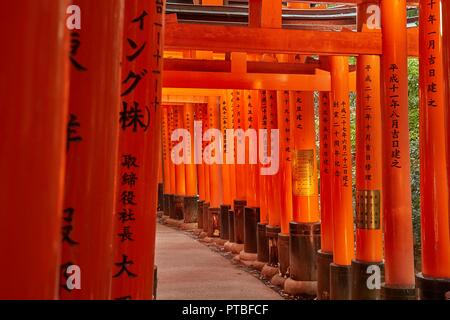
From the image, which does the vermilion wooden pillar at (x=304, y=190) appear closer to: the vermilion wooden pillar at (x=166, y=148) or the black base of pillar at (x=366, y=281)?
the black base of pillar at (x=366, y=281)

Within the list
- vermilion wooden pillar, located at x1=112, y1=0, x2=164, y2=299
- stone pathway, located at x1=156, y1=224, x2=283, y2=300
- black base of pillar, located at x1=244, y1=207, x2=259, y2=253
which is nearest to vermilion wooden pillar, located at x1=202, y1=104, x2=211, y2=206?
stone pathway, located at x1=156, y1=224, x2=283, y2=300

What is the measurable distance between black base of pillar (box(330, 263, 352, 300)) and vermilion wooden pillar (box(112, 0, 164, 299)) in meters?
4.32

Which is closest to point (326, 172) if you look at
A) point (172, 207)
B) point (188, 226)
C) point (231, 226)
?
point (231, 226)

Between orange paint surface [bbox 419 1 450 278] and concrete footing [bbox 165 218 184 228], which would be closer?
orange paint surface [bbox 419 1 450 278]

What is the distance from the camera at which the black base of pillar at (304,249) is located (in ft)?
25.3

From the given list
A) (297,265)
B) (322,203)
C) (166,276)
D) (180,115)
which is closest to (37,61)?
(322,203)

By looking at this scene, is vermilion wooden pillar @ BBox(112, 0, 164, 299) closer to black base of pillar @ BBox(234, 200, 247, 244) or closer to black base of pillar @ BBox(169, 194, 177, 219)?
black base of pillar @ BBox(234, 200, 247, 244)

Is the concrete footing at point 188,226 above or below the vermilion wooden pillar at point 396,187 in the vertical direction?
below

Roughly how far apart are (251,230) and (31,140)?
9.53 meters

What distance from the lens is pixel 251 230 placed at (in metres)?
10.5

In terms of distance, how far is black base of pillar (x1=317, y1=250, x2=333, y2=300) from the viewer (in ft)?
22.8

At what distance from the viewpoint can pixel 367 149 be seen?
5.80 m

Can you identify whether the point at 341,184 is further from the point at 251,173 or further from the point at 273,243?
the point at 251,173

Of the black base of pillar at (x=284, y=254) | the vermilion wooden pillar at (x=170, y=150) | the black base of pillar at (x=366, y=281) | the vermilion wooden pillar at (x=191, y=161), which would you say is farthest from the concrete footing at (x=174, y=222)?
the black base of pillar at (x=366, y=281)
